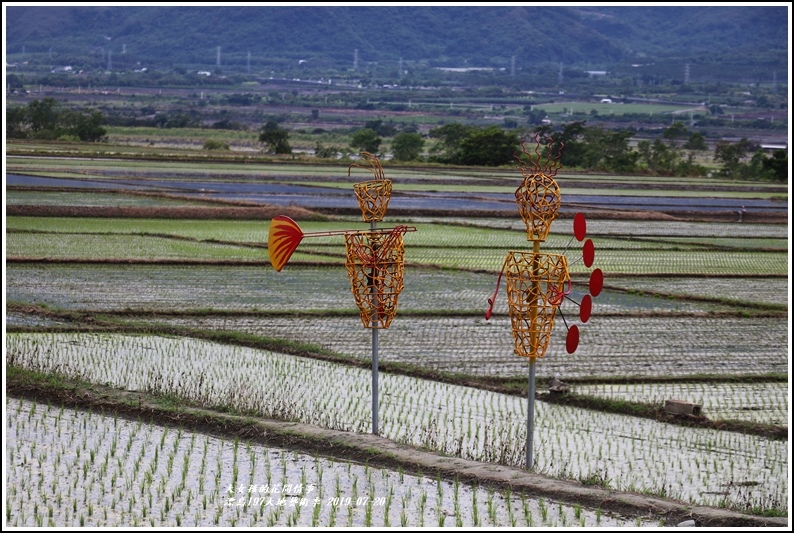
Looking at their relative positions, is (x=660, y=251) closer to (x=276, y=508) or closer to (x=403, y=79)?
(x=276, y=508)

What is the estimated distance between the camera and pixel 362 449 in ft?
29.1

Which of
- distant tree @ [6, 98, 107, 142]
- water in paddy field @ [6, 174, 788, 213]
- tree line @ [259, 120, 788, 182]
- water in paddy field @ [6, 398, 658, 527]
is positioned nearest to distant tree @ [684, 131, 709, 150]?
tree line @ [259, 120, 788, 182]

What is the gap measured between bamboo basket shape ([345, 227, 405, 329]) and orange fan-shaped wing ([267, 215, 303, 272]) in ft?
1.55

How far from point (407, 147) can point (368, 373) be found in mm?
39035

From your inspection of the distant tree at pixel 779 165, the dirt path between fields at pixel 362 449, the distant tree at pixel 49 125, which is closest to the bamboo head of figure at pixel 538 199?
the dirt path between fields at pixel 362 449

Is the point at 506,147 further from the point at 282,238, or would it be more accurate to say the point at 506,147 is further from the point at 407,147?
the point at 282,238

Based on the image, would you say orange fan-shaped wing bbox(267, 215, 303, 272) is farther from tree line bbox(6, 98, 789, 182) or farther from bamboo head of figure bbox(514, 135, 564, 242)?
tree line bbox(6, 98, 789, 182)

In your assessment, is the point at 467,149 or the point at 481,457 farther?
the point at 467,149

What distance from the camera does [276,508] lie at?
24.6 ft

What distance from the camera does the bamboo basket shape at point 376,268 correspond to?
9.24 meters

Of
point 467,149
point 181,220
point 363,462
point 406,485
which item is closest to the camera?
point 406,485

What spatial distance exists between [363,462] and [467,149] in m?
39.8

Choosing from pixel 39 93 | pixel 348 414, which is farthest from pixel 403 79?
pixel 348 414

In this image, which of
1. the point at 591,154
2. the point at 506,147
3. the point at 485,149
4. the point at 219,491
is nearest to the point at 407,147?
the point at 485,149
